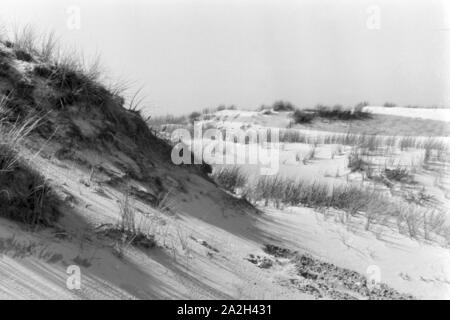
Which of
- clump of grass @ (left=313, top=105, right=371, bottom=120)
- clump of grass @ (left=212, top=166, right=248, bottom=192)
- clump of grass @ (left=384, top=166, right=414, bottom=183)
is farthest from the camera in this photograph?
clump of grass @ (left=313, top=105, right=371, bottom=120)

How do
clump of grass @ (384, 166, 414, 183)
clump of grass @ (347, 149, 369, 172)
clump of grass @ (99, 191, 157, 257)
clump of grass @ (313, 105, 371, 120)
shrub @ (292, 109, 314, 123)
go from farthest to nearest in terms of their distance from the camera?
clump of grass @ (313, 105, 371, 120) < shrub @ (292, 109, 314, 123) < clump of grass @ (347, 149, 369, 172) < clump of grass @ (384, 166, 414, 183) < clump of grass @ (99, 191, 157, 257)

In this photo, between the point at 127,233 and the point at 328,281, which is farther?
the point at 328,281

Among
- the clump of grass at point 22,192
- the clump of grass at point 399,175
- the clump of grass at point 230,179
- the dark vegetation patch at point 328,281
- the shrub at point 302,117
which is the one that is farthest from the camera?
the shrub at point 302,117

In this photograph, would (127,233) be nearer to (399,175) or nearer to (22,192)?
(22,192)

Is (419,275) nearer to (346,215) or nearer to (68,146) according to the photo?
(346,215)

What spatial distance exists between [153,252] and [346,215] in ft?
10.7

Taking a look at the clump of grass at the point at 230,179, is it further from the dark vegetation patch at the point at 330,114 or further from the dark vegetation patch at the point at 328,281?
the dark vegetation patch at the point at 330,114

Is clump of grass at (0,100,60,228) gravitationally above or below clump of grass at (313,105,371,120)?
above

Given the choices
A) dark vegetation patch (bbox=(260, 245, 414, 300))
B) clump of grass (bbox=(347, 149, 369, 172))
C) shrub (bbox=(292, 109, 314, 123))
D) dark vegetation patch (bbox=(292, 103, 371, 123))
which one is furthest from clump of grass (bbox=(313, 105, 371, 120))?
dark vegetation patch (bbox=(260, 245, 414, 300))

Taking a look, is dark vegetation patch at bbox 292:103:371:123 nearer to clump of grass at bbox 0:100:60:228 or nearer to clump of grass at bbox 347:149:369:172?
clump of grass at bbox 347:149:369:172

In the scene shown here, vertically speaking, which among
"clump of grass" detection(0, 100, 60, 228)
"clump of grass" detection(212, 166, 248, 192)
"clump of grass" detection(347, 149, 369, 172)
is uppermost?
"clump of grass" detection(0, 100, 60, 228)

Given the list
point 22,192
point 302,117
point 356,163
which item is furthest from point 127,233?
point 302,117

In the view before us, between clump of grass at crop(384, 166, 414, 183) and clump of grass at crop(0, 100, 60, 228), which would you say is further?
clump of grass at crop(384, 166, 414, 183)

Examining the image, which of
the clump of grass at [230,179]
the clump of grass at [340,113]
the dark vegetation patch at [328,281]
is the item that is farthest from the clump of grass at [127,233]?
the clump of grass at [340,113]
